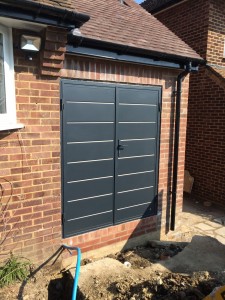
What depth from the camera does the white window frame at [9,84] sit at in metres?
3.16

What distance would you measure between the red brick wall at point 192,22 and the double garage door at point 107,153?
11.2 ft

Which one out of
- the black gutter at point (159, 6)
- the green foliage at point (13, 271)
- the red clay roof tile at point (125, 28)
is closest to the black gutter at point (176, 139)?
the red clay roof tile at point (125, 28)

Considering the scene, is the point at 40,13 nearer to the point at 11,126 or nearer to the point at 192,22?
the point at 11,126

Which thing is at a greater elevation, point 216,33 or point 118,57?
point 216,33

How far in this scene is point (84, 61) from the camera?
3887 millimetres

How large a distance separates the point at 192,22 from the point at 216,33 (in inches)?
29.2

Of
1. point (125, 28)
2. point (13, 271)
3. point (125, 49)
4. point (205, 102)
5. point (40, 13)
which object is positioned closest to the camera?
point (40, 13)

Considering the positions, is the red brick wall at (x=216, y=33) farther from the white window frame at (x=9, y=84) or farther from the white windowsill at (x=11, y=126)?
the white windowsill at (x=11, y=126)

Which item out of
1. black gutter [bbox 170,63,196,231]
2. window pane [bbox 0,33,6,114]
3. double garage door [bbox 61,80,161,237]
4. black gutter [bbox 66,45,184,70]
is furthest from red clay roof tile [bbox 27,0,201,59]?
window pane [bbox 0,33,6,114]

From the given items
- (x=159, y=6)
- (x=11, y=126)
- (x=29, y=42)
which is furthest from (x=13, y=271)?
(x=159, y=6)

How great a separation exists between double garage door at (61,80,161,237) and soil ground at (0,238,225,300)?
65cm

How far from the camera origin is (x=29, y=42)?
10.3 feet

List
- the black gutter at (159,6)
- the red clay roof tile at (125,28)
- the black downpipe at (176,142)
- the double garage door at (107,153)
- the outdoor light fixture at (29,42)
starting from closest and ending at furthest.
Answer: the outdoor light fixture at (29,42), the double garage door at (107,153), the red clay roof tile at (125,28), the black downpipe at (176,142), the black gutter at (159,6)

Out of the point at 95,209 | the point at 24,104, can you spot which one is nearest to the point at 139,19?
the point at 24,104
